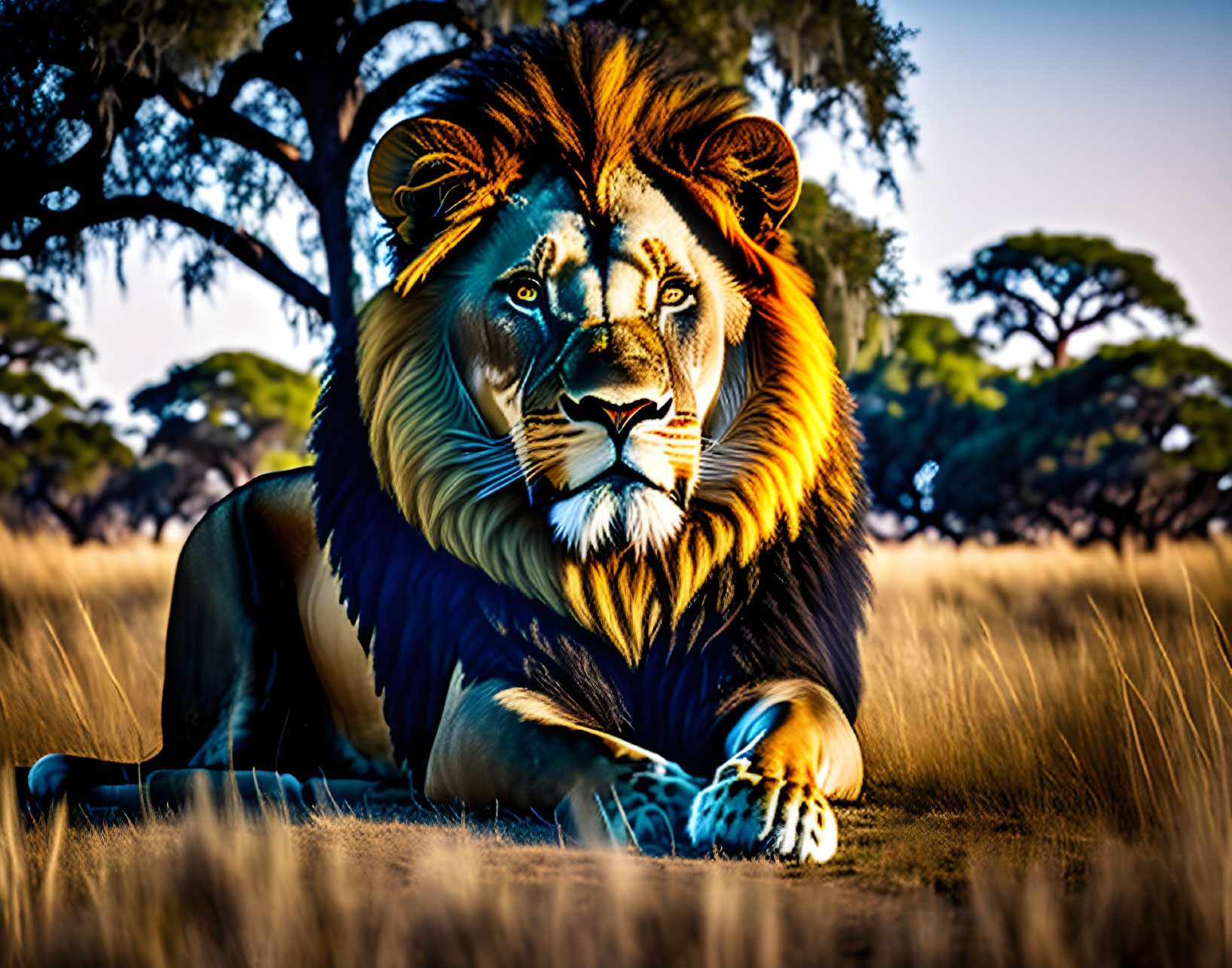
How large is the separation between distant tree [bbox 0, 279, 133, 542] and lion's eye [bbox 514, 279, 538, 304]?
68.0 feet

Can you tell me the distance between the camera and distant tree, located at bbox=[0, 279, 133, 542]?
21.5 m

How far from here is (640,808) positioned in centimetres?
227

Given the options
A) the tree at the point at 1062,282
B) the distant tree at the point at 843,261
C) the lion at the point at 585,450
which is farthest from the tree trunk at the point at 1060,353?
the lion at the point at 585,450

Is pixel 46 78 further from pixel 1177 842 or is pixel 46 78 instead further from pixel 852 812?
pixel 1177 842

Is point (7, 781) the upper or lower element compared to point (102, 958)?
upper

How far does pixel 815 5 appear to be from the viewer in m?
7.78

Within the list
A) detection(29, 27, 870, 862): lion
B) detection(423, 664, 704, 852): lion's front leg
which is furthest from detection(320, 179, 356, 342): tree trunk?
detection(423, 664, 704, 852): lion's front leg

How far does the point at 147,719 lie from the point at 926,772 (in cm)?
287

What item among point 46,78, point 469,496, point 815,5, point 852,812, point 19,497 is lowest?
point 852,812

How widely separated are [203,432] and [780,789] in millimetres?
23045

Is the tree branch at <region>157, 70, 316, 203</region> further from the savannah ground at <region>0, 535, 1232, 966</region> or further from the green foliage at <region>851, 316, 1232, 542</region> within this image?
the green foliage at <region>851, 316, 1232, 542</region>

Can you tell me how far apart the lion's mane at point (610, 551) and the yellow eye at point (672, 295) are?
225mm

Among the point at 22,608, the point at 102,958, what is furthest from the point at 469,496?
the point at 22,608

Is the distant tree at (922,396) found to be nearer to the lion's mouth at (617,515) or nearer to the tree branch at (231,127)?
the tree branch at (231,127)
